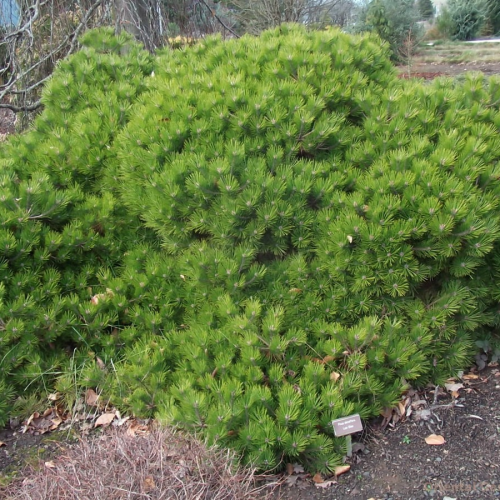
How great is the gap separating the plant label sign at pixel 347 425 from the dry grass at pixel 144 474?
46 centimetres

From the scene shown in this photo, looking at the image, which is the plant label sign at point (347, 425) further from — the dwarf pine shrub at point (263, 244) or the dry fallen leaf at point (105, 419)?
the dry fallen leaf at point (105, 419)

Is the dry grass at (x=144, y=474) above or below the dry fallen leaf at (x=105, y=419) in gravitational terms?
above

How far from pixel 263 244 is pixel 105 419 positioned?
4.34 feet

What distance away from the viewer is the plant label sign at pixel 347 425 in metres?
2.65

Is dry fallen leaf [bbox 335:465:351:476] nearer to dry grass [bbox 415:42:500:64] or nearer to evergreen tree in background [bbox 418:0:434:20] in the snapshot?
dry grass [bbox 415:42:500:64]

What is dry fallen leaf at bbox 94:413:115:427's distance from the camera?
3.08 m

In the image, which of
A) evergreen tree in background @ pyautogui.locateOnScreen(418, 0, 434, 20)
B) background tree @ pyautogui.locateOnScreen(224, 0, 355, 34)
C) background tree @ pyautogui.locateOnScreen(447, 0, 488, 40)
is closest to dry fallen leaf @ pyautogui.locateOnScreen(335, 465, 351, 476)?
background tree @ pyautogui.locateOnScreen(224, 0, 355, 34)

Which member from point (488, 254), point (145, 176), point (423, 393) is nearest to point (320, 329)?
point (423, 393)

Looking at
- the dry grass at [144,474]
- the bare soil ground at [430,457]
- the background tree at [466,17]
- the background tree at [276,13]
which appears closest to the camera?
the dry grass at [144,474]

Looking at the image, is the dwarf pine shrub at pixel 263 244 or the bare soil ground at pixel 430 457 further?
the dwarf pine shrub at pixel 263 244

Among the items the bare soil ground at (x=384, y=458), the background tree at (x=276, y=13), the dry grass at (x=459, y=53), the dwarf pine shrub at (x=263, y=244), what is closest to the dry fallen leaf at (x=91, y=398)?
the dwarf pine shrub at (x=263, y=244)

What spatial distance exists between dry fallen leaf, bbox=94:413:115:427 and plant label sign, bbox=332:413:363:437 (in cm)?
126

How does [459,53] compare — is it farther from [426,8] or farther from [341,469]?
[341,469]

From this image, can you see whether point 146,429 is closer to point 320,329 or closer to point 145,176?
point 320,329
